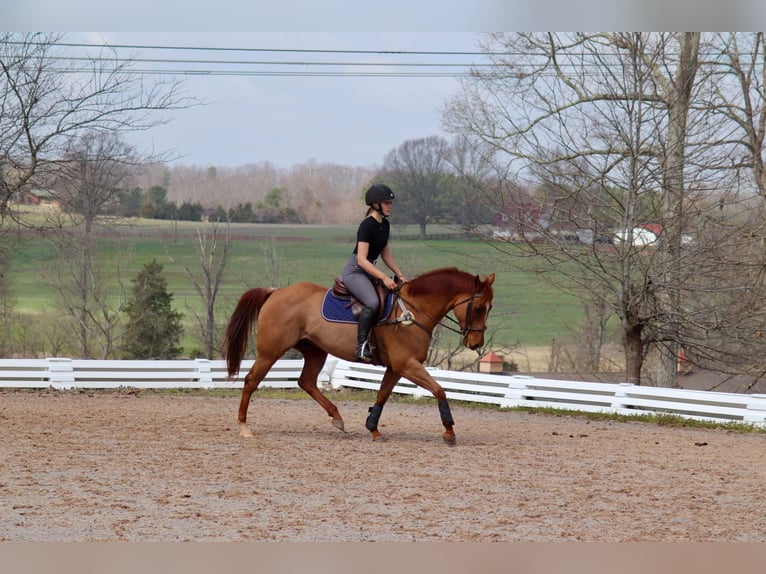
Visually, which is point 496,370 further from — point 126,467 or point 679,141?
point 126,467

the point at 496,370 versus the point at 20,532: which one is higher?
the point at 20,532

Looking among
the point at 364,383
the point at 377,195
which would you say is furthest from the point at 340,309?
the point at 364,383

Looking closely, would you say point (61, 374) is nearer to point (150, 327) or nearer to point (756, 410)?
point (756, 410)

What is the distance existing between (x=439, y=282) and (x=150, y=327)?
27.8 meters

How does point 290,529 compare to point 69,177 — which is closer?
point 290,529

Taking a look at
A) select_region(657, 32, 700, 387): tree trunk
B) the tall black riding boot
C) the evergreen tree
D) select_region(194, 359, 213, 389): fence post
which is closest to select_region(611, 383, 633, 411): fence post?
select_region(657, 32, 700, 387): tree trunk

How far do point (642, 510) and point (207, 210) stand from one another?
1588 inches

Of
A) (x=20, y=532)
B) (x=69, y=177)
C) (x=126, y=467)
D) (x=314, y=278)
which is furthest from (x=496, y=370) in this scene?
(x=20, y=532)

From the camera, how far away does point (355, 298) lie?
1057cm

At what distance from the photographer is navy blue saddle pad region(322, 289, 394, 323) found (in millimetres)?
10594

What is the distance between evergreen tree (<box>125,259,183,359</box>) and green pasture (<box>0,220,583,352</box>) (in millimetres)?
1617

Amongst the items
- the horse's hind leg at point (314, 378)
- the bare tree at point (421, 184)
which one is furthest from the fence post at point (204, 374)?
the bare tree at point (421, 184)

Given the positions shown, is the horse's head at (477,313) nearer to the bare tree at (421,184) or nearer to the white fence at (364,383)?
the white fence at (364,383)

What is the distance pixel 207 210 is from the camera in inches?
1801
